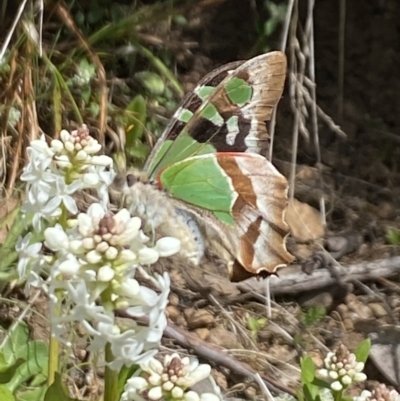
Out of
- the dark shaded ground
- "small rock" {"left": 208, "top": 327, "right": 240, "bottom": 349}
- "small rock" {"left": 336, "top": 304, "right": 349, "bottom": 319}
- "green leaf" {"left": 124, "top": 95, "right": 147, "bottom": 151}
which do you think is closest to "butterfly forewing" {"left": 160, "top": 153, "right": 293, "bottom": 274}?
"small rock" {"left": 208, "top": 327, "right": 240, "bottom": 349}

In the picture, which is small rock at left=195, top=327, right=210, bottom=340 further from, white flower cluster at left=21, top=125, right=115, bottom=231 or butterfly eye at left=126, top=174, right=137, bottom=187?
white flower cluster at left=21, top=125, right=115, bottom=231

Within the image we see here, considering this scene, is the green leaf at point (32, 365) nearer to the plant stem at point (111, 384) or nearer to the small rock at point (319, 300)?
the plant stem at point (111, 384)

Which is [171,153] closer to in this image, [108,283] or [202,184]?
[202,184]

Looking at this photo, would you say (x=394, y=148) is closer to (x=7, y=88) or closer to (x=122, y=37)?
(x=122, y=37)

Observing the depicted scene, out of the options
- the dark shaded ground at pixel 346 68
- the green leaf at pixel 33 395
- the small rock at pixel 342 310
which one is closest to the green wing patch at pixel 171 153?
the green leaf at pixel 33 395

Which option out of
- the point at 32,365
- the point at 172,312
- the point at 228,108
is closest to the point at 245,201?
the point at 228,108
